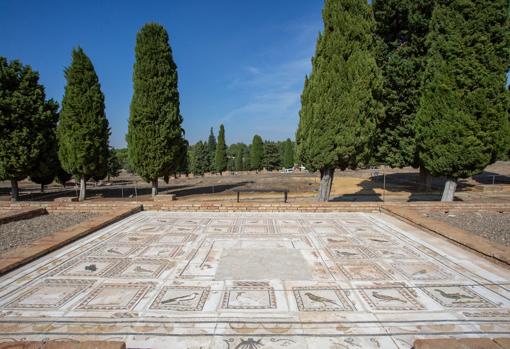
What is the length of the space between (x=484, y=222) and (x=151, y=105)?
1368 centimetres

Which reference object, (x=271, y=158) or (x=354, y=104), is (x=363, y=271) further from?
(x=271, y=158)

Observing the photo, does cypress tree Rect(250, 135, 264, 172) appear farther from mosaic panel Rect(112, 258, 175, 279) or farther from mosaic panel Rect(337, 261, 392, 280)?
mosaic panel Rect(337, 261, 392, 280)

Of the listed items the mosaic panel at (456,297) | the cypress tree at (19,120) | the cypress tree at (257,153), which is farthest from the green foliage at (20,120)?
the cypress tree at (257,153)

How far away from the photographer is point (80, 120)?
14.5 meters

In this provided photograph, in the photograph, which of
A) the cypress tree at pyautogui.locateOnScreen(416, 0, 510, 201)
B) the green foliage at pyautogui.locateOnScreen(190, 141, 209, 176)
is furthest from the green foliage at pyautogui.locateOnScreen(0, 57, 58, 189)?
the green foliage at pyautogui.locateOnScreen(190, 141, 209, 176)

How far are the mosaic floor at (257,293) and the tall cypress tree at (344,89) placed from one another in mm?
4119

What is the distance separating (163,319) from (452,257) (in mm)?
4365

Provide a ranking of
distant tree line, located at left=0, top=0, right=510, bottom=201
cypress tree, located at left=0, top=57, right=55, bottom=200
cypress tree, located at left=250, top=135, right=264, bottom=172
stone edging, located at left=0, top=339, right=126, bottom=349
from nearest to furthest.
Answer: stone edging, located at left=0, top=339, right=126, bottom=349, distant tree line, located at left=0, top=0, right=510, bottom=201, cypress tree, located at left=0, top=57, right=55, bottom=200, cypress tree, located at left=250, top=135, right=264, bottom=172

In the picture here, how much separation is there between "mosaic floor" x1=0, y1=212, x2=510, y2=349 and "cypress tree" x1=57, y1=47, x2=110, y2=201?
1109 centimetres

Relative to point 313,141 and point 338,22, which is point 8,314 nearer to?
point 313,141

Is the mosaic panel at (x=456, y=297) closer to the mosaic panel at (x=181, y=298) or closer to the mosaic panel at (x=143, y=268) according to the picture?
the mosaic panel at (x=181, y=298)

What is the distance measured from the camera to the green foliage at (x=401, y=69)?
13594mm

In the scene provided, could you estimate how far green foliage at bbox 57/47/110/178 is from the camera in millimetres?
14305

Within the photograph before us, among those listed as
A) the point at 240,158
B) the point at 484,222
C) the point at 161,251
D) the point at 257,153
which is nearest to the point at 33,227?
the point at 161,251
